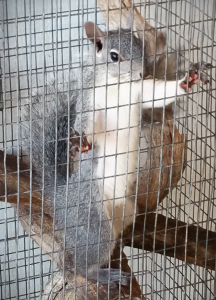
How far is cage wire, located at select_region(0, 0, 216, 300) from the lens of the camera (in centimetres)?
112

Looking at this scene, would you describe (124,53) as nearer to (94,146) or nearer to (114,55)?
→ (114,55)

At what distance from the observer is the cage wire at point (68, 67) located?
1119 mm

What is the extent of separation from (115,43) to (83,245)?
22.5 inches

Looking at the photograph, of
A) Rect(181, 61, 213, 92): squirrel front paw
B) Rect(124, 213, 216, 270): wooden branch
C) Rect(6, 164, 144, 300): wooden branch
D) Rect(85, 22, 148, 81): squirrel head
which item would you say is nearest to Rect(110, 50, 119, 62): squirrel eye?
Rect(85, 22, 148, 81): squirrel head

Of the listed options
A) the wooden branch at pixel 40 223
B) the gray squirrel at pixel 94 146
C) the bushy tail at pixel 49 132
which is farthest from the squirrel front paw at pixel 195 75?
the wooden branch at pixel 40 223

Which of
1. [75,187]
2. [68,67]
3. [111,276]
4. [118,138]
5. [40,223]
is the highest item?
[68,67]

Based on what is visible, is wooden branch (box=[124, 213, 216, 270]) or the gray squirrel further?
wooden branch (box=[124, 213, 216, 270])

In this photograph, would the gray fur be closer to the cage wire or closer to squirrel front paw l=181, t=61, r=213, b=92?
the cage wire

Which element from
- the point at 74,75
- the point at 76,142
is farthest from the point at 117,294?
the point at 74,75

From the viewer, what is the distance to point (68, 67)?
4.33 feet

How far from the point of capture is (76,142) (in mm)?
1201

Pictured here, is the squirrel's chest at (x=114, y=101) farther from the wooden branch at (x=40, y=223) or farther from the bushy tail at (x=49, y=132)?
the wooden branch at (x=40, y=223)

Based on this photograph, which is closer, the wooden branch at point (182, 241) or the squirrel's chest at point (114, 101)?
the squirrel's chest at point (114, 101)

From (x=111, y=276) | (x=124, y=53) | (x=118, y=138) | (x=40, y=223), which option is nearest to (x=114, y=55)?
(x=124, y=53)
